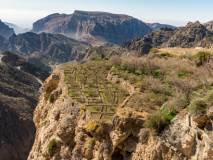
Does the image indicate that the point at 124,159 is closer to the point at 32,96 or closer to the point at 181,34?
the point at 32,96

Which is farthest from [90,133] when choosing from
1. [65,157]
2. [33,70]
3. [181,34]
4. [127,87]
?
[181,34]

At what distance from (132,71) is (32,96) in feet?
154

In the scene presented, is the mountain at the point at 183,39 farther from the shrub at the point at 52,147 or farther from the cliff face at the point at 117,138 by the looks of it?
the shrub at the point at 52,147

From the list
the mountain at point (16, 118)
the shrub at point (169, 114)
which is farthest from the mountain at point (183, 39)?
the shrub at point (169, 114)

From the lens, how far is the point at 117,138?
42.0 ft

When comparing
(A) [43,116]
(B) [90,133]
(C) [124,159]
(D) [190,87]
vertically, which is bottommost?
(A) [43,116]

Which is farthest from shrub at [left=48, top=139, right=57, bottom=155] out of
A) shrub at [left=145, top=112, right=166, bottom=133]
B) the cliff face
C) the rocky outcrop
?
the rocky outcrop

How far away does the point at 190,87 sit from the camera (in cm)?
1517

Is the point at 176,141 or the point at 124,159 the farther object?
the point at 124,159

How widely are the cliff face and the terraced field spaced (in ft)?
2.61

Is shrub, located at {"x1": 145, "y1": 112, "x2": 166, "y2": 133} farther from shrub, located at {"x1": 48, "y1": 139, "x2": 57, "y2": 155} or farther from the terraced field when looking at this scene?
shrub, located at {"x1": 48, "y1": 139, "x2": 57, "y2": 155}

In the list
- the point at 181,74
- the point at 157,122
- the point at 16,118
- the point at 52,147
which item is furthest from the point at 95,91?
the point at 16,118

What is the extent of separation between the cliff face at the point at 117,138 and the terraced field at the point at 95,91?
797 millimetres

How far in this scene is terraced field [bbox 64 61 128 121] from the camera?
15.6 meters
